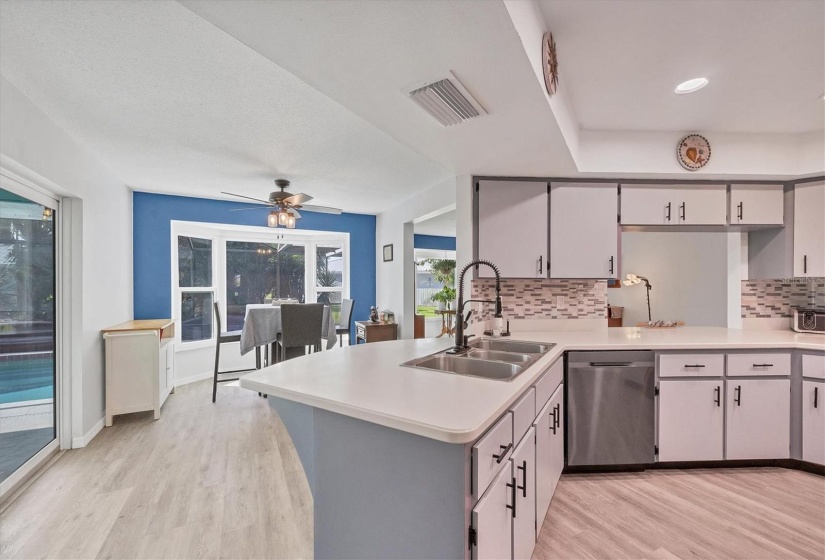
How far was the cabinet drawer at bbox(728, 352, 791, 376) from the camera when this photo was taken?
246 centimetres

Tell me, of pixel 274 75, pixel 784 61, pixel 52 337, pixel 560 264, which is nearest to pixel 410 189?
pixel 560 264

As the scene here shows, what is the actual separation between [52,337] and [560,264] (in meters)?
3.97

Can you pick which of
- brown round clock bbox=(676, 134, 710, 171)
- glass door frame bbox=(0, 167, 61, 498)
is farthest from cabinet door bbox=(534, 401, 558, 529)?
glass door frame bbox=(0, 167, 61, 498)

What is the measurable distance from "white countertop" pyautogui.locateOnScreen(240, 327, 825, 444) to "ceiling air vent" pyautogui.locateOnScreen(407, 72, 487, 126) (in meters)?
1.21

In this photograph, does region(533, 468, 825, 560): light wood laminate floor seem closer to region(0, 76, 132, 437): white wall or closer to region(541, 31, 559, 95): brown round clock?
region(541, 31, 559, 95): brown round clock

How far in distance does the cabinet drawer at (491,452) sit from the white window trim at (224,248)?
14.4ft

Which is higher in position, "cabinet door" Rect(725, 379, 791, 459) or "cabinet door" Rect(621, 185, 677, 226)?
→ "cabinet door" Rect(621, 185, 677, 226)

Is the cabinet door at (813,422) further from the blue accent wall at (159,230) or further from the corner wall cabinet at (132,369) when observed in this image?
the blue accent wall at (159,230)

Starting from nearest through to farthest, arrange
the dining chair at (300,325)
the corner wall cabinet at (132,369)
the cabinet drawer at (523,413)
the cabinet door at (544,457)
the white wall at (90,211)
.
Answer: the cabinet drawer at (523,413) < the cabinet door at (544,457) < the white wall at (90,211) < the corner wall cabinet at (132,369) < the dining chair at (300,325)

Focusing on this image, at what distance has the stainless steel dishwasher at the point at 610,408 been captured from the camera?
2.36m

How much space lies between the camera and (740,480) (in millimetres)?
2371

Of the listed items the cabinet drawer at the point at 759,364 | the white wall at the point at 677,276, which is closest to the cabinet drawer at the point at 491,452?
the cabinet drawer at the point at 759,364

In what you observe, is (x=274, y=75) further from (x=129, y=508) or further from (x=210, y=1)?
(x=129, y=508)

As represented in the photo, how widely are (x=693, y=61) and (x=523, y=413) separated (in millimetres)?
1969
